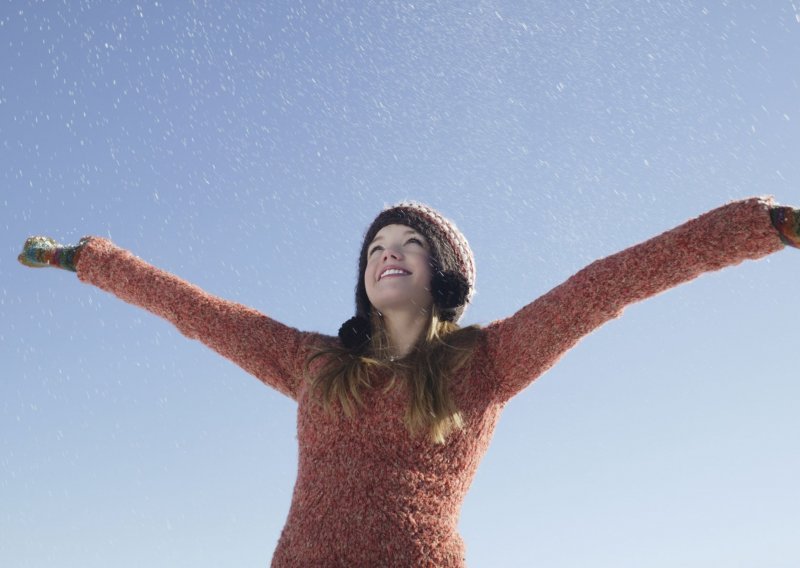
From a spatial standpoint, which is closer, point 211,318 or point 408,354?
point 408,354

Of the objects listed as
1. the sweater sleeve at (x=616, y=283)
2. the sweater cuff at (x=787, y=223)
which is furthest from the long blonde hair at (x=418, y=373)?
the sweater cuff at (x=787, y=223)

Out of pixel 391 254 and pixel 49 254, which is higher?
pixel 49 254

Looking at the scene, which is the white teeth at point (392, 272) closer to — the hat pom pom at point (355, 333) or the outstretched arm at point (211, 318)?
the hat pom pom at point (355, 333)

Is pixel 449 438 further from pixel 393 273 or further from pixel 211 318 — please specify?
pixel 211 318

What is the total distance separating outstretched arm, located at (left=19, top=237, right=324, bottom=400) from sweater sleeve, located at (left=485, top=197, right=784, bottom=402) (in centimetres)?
70

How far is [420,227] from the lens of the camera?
295 cm

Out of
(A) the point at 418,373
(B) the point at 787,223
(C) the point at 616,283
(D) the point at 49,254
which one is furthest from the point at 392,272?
(D) the point at 49,254

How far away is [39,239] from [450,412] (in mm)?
1812

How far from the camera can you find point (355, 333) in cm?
288

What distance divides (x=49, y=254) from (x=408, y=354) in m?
1.48

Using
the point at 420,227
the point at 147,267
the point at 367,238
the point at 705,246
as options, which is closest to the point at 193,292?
the point at 147,267

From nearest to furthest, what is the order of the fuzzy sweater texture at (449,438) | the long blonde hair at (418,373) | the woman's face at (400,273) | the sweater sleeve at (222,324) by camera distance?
1. the fuzzy sweater texture at (449,438)
2. the long blonde hair at (418,373)
3. the woman's face at (400,273)
4. the sweater sleeve at (222,324)

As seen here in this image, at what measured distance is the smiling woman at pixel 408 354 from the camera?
2326 mm

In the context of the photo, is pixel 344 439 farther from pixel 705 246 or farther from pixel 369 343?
pixel 705 246
